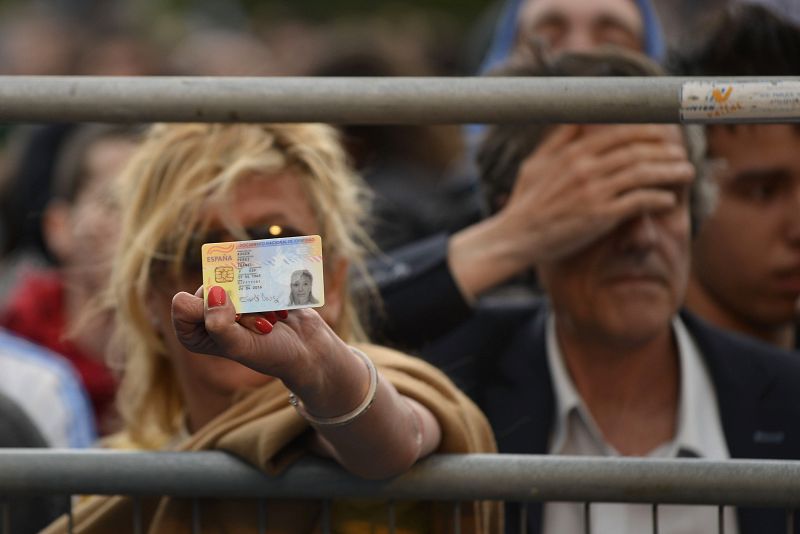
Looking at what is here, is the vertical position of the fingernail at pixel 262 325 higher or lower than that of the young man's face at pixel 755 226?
lower

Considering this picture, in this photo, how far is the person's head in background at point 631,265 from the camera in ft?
9.62

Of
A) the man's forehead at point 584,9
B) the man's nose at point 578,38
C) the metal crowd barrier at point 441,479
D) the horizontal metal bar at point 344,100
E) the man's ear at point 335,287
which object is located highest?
the man's forehead at point 584,9

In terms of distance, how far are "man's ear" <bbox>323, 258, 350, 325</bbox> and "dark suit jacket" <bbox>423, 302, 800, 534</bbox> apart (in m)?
0.43

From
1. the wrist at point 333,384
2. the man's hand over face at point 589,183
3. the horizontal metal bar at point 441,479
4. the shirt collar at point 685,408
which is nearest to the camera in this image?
the wrist at point 333,384

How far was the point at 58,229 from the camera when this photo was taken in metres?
5.12

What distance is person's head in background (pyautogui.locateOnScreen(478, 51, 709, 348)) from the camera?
293 cm

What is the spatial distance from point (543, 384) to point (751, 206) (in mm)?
843

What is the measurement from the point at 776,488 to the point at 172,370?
1427mm

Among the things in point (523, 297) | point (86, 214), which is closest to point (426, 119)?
point (523, 297)

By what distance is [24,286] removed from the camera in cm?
498

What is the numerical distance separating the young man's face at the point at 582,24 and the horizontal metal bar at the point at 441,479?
2452 mm

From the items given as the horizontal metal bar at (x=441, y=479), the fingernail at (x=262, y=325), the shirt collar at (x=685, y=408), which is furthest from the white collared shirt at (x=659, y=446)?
the fingernail at (x=262, y=325)

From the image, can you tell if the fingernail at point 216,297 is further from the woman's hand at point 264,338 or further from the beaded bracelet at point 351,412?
the beaded bracelet at point 351,412

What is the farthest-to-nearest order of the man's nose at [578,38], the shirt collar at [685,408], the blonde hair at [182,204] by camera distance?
the man's nose at [578,38] < the shirt collar at [685,408] < the blonde hair at [182,204]
